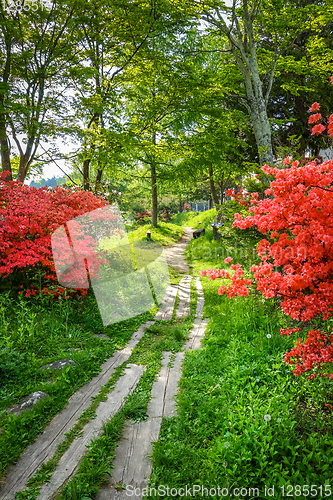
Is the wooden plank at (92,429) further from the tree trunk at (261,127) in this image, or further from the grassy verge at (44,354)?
the tree trunk at (261,127)

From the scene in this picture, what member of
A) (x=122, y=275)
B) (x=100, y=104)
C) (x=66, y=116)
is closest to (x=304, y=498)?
(x=122, y=275)

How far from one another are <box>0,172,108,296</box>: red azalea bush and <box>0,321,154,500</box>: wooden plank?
2300 mm

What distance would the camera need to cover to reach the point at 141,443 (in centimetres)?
275

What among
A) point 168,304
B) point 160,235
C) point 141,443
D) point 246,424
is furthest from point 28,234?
point 160,235

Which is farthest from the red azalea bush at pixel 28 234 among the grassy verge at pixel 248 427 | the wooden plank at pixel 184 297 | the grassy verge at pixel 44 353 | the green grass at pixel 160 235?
the green grass at pixel 160 235

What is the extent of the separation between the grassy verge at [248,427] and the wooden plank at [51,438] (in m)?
1.07

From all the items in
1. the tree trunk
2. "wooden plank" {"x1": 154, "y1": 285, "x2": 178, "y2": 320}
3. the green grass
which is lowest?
"wooden plank" {"x1": 154, "y1": 285, "x2": 178, "y2": 320}

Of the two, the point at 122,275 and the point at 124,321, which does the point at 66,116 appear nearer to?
the point at 122,275

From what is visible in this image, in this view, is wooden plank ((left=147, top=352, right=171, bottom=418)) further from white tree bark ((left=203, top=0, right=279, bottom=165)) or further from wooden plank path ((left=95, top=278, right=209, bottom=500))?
white tree bark ((left=203, top=0, right=279, bottom=165))

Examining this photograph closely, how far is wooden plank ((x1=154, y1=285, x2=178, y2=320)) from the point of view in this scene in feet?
20.8

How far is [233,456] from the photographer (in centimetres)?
239

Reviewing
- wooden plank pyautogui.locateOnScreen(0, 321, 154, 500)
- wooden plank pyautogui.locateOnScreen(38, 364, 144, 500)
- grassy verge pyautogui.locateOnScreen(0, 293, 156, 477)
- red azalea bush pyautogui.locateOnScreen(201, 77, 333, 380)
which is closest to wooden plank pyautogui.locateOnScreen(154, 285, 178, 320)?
grassy verge pyautogui.locateOnScreen(0, 293, 156, 477)

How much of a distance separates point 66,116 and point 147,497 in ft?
28.0

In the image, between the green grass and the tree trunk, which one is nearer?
the tree trunk
